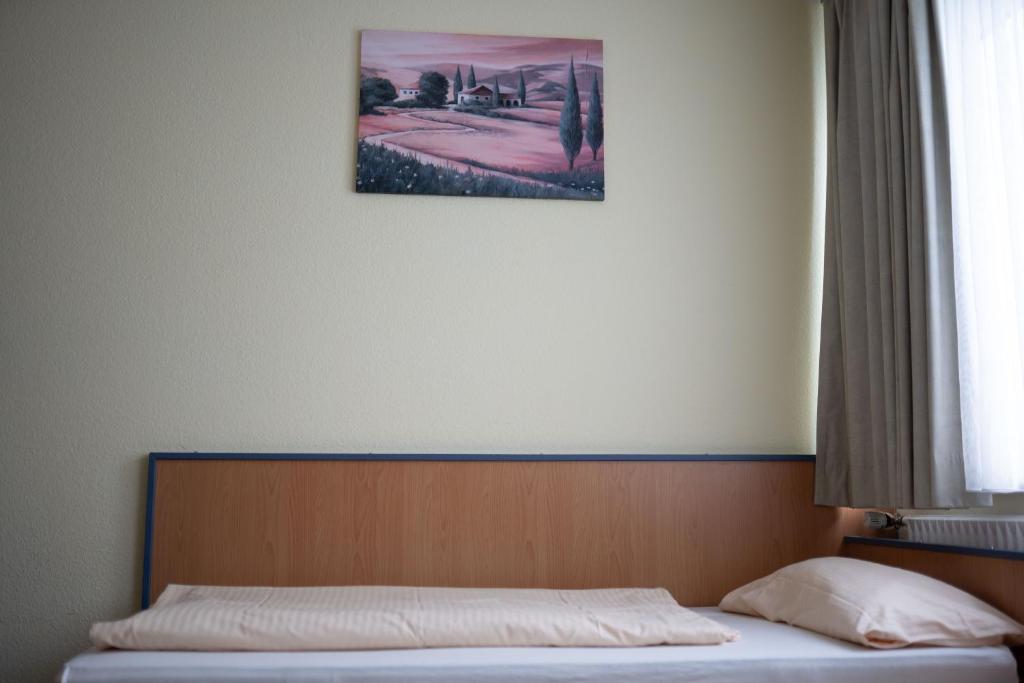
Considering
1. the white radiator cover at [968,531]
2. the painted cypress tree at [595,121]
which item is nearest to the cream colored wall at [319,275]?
the painted cypress tree at [595,121]

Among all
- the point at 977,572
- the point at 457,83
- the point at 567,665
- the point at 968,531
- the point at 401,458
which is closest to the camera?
the point at 567,665

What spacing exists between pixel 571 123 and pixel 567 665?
5.61ft

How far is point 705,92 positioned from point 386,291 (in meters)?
1.20

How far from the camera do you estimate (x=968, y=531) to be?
8.05ft

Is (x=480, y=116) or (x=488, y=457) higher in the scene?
(x=480, y=116)

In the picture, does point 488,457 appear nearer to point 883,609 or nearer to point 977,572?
point 883,609

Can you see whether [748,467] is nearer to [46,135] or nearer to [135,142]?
[135,142]

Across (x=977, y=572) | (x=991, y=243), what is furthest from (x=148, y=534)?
(x=991, y=243)

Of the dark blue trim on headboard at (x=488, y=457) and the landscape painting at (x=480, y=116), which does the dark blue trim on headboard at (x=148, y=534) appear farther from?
the landscape painting at (x=480, y=116)

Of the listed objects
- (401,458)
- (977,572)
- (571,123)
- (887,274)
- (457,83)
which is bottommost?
(977,572)

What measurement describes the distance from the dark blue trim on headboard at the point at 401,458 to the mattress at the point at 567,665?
2.15ft

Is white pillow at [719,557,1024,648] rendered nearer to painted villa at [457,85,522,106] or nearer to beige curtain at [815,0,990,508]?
beige curtain at [815,0,990,508]

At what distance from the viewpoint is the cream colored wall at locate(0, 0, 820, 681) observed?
108 inches

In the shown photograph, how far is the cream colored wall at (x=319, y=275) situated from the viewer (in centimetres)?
273
